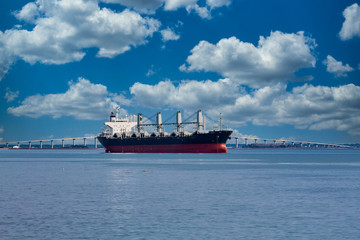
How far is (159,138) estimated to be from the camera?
143875 mm

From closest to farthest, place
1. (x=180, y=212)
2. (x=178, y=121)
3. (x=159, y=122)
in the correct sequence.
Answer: (x=180, y=212) → (x=178, y=121) → (x=159, y=122)

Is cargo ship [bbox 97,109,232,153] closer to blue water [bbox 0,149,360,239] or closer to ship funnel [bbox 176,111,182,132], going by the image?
ship funnel [bbox 176,111,182,132]

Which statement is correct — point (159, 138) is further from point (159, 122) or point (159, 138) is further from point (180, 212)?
point (180, 212)

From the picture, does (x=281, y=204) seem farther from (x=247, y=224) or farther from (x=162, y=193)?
(x=162, y=193)

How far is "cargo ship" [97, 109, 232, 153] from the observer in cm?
13362

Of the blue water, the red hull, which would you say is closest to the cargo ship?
the red hull

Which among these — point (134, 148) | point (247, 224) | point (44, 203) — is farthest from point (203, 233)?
point (134, 148)

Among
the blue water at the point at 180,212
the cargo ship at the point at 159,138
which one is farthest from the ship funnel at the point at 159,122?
the blue water at the point at 180,212

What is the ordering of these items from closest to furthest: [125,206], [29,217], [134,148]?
[29,217]
[125,206]
[134,148]

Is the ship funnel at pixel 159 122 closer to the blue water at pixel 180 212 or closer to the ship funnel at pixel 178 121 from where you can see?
the ship funnel at pixel 178 121

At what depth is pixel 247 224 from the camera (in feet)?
77.4

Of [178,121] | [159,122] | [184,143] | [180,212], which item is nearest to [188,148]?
[184,143]

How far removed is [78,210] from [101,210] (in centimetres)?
146

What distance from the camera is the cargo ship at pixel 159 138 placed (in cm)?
13362
